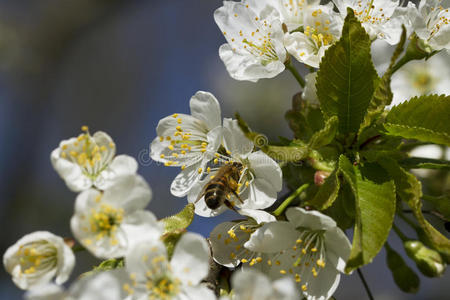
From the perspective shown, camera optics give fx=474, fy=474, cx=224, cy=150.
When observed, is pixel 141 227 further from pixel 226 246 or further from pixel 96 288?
pixel 226 246

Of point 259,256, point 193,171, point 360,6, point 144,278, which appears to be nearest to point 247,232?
point 259,256

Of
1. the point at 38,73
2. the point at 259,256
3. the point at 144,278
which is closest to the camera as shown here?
the point at 144,278

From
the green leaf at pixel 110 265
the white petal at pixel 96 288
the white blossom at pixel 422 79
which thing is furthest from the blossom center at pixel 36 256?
the white blossom at pixel 422 79

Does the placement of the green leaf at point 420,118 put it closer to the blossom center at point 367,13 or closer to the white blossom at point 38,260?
the blossom center at point 367,13

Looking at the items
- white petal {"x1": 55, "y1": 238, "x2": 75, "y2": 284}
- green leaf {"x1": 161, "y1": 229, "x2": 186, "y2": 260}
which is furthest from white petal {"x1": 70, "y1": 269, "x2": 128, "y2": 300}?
green leaf {"x1": 161, "y1": 229, "x2": 186, "y2": 260}

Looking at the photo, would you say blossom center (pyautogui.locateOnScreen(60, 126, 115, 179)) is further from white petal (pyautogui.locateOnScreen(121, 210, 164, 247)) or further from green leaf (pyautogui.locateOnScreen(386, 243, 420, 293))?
green leaf (pyautogui.locateOnScreen(386, 243, 420, 293))

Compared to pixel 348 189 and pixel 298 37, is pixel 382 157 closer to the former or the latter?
pixel 348 189
